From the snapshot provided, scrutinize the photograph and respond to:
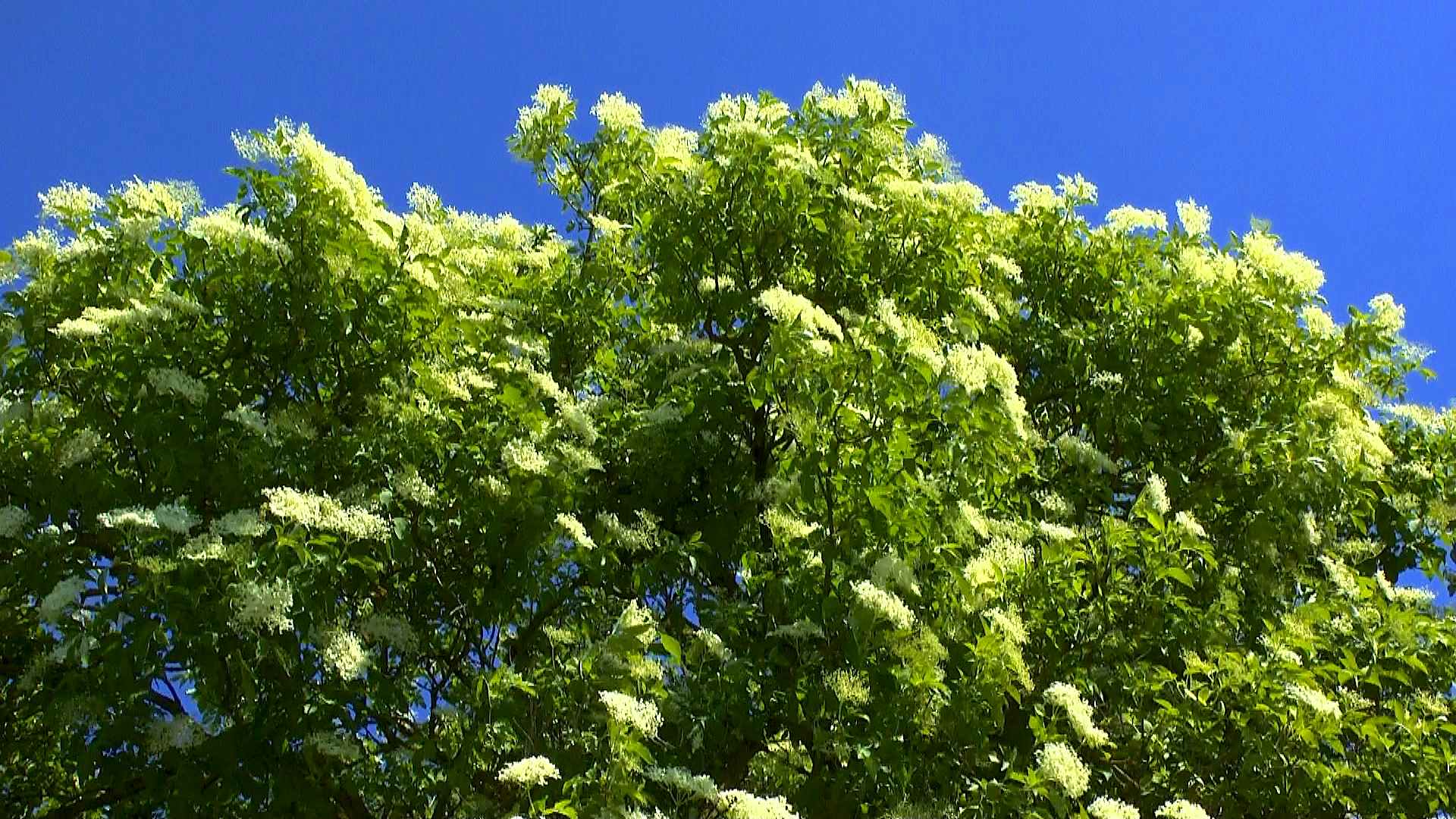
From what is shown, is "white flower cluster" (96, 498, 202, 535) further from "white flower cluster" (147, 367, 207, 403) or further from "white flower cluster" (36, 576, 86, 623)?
"white flower cluster" (147, 367, 207, 403)

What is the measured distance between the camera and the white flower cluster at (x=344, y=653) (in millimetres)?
4207

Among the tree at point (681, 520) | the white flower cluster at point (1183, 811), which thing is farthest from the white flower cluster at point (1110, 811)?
the white flower cluster at point (1183, 811)

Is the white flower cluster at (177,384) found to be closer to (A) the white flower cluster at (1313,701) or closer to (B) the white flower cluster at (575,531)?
(B) the white flower cluster at (575,531)

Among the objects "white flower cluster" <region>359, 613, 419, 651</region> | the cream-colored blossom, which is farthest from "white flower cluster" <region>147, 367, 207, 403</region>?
"white flower cluster" <region>359, 613, 419, 651</region>

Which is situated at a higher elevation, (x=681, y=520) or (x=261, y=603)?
(x=681, y=520)

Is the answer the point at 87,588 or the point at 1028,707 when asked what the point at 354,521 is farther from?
the point at 1028,707

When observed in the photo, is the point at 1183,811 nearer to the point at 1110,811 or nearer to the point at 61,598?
the point at 1110,811

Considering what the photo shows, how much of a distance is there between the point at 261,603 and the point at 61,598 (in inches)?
33.2

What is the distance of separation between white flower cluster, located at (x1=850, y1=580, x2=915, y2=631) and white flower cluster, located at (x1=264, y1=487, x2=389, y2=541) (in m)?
1.59

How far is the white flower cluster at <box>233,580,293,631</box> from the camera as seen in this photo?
3.87 m

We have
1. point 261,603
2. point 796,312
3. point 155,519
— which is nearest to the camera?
point 261,603

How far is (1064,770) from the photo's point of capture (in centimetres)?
421

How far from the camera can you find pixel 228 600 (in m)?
3.92

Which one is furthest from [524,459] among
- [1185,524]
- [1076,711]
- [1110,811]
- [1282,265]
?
[1282,265]
